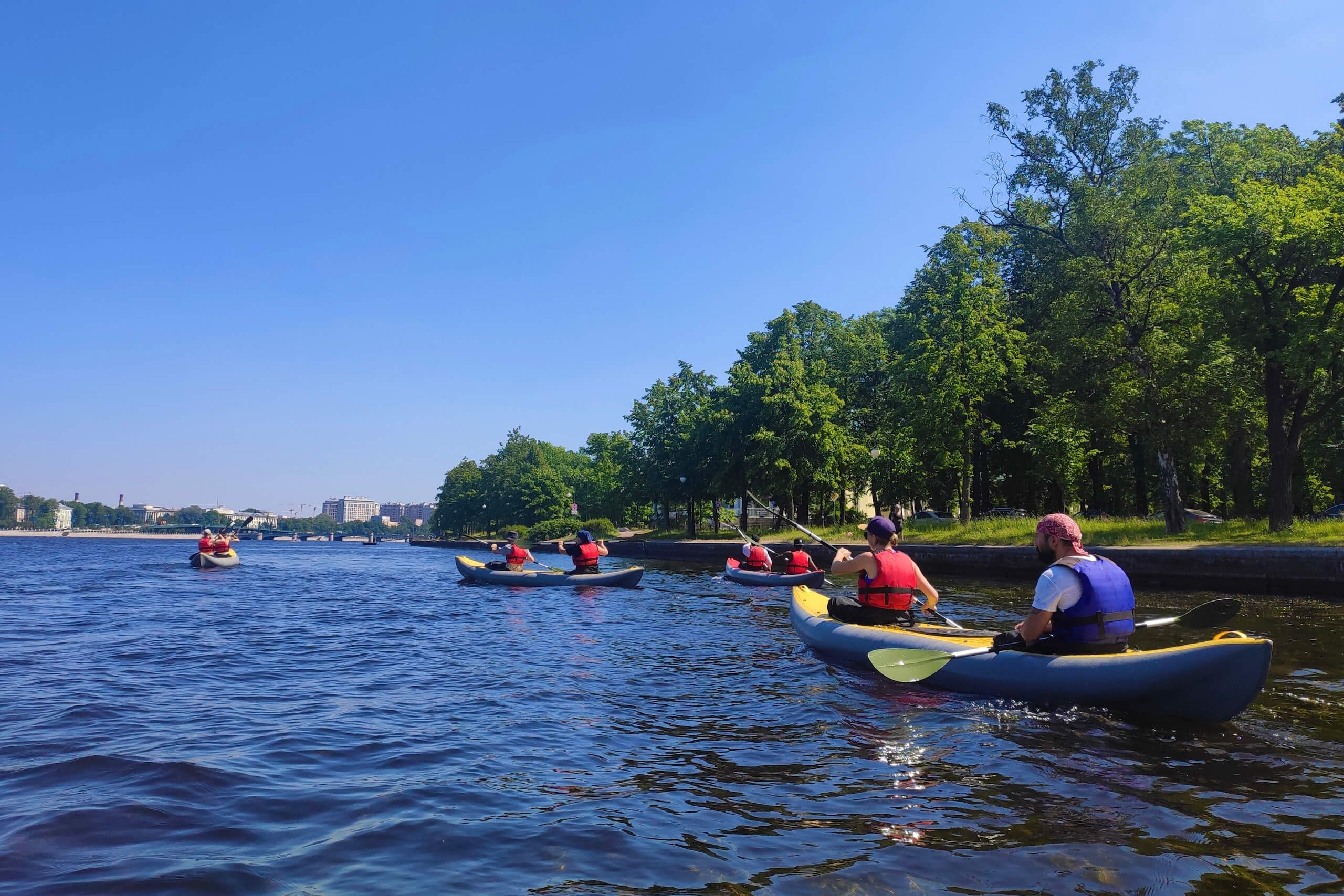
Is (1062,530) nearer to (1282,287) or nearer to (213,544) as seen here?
(1282,287)

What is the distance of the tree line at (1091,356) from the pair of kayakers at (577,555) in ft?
59.2

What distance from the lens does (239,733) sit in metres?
7.04

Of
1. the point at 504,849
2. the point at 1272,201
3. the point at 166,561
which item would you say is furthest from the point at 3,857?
the point at 166,561

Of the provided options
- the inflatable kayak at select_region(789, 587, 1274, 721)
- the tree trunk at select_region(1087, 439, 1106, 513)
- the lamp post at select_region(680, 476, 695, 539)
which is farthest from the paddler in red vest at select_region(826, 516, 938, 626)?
the lamp post at select_region(680, 476, 695, 539)

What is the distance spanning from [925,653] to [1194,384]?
2330 cm

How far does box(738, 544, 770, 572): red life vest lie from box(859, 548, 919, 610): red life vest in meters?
14.3

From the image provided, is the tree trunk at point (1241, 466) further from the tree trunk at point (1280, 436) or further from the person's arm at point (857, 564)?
the person's arm at point (857, 564)

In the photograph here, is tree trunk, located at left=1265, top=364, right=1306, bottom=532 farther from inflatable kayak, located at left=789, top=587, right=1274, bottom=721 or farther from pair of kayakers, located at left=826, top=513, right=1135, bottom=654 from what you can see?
pair of kayakers, located at left=826, top=513, right=1135, bottom=654

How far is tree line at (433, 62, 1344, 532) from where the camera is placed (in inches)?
867

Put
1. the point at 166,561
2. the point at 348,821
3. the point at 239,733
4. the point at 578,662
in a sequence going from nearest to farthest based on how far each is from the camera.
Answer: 1. the point at 348,821
2. the point at 239,733
3. the point at 578,662
4. the point at 166,561

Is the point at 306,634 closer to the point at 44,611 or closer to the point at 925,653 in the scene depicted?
the point at 44,611

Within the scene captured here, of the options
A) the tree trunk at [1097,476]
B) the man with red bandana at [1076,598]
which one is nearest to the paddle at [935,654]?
the man with red bandana at [1076,598]

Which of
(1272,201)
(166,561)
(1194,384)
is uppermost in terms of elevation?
(1272,201)

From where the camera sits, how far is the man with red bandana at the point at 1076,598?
22.7 feet
